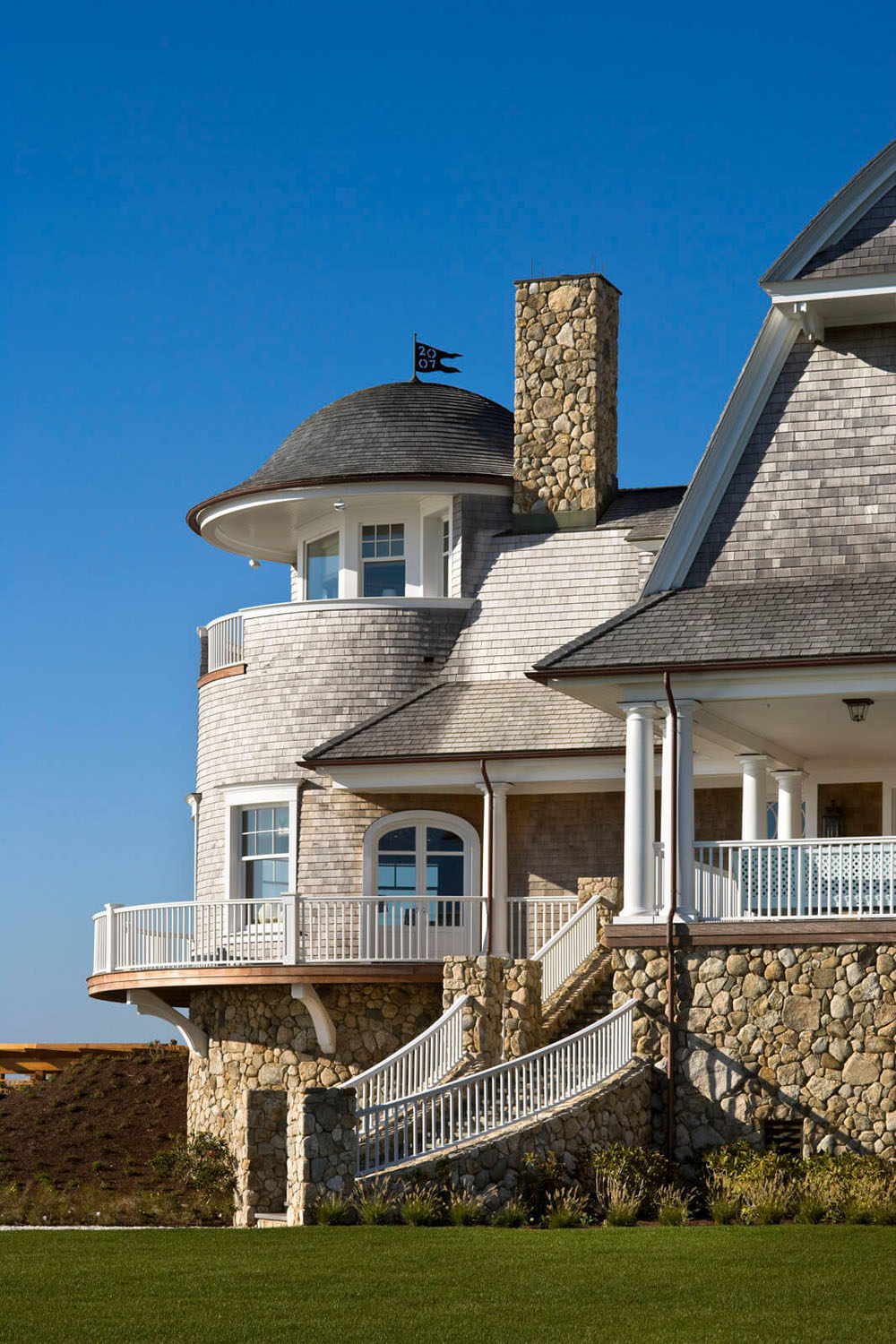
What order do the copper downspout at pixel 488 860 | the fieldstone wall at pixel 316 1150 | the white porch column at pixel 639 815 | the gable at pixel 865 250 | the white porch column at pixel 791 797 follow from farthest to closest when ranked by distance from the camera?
1. the copper downspout at pixel 488 860
2. the white porch column at pixel 791 797
3. the gable at pixel 865 250
4. the white porch column at pixel 639 815
5. the fieldstone wall at pixel 316 1150

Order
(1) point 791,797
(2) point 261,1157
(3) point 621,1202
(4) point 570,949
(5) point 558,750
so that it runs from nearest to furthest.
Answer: (3) point 621,1202 → (2) point 261,1157 → (4) point 570,949 → (5) point 558,750 → (1) point 791,797

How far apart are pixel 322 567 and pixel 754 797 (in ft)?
28.8

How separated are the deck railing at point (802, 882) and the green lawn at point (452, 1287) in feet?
13.7

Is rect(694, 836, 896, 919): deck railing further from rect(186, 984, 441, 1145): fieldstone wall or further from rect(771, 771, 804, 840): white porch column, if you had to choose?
rect(186, 984, 441, 1145): fieldstone wall

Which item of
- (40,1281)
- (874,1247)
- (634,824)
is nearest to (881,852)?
(634,824)

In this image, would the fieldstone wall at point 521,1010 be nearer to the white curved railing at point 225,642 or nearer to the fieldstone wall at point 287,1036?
the fieldstone wall at point 287,1036

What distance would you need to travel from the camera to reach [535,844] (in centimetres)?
2736

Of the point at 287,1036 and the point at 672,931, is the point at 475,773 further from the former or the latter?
the point at 672,931

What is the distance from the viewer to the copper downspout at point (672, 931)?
2067 centimetres

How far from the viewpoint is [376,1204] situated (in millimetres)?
17719

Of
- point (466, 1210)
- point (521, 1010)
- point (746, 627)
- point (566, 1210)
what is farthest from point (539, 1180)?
point (746, 627)

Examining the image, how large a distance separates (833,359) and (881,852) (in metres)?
6.06

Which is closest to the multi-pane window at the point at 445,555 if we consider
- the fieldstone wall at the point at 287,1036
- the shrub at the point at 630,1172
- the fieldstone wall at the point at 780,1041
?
the fieldstone wall at the point at 287,1036

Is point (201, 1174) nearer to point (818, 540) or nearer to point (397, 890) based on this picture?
point (397, 890)
